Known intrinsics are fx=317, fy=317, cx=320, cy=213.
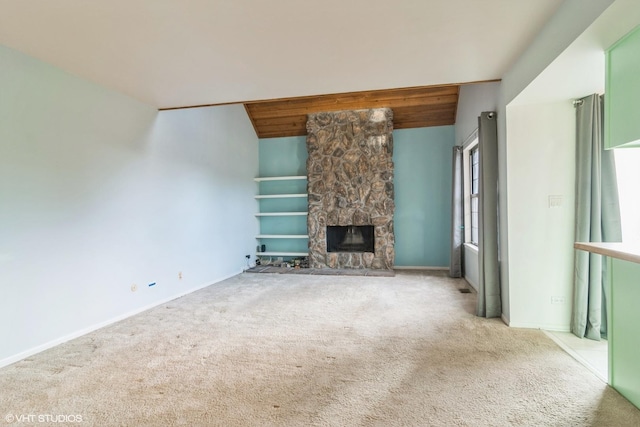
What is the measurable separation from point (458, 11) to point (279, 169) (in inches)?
207

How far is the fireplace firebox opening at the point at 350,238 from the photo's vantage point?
20.9 ft

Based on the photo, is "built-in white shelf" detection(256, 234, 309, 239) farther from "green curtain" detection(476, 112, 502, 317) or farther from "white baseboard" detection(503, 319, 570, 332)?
"white baseboard" detection(503, 319, 570, 332)

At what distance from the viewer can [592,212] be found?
2.64m

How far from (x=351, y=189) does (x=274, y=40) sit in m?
4.13

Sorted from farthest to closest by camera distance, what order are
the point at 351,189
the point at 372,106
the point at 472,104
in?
1. the point at 351,189
2. the point at 372,106
3. the point at 472,104

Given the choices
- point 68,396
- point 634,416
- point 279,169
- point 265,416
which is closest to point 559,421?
point 634,416

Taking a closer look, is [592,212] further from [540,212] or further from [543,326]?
[543,326]

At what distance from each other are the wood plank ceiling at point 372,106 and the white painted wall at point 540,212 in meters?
2.92

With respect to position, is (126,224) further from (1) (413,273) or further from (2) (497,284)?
(1) (413,273)

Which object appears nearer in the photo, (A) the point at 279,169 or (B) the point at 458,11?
(B) the point at 458,11

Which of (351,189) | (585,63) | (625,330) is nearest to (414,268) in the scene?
(351,189)

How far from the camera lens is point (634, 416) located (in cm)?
169

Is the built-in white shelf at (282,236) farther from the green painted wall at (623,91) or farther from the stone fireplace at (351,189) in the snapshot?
the green painted wall at (623,91)

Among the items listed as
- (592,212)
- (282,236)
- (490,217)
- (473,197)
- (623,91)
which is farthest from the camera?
(282,236)
